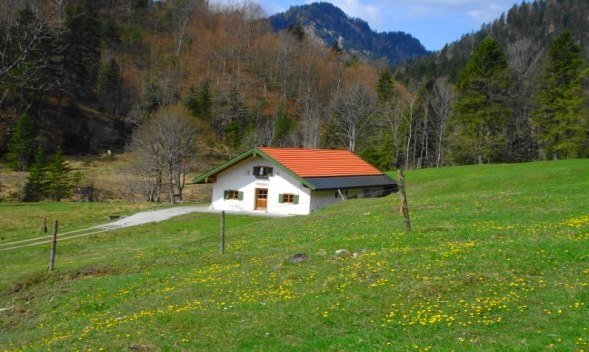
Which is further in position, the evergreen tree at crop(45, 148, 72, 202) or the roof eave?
the evergreen tree at crop(45, 148, 72, 202)

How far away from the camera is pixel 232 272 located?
16.4 metres

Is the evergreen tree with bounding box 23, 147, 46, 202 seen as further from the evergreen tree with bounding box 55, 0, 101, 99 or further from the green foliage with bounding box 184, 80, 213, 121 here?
the green foliage with bounding box 184, 80, 213, 121

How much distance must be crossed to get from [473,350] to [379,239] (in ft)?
30.8

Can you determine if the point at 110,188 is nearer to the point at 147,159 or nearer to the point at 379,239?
the point at 147,159

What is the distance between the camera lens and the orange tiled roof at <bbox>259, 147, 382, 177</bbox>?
44094mm

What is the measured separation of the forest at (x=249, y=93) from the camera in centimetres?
6116

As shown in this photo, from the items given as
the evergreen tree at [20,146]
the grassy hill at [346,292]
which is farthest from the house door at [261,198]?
the evergreen tree at [20,146]

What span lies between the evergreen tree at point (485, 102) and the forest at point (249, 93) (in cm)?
19

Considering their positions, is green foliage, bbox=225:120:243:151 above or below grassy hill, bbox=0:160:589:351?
above

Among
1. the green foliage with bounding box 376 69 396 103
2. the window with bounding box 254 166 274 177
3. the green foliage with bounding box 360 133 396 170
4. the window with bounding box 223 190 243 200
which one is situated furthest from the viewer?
the green foliage with bounding box 376 69 396 103

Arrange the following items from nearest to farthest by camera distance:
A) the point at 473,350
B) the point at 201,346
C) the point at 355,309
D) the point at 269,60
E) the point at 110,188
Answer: the point at 473,350, the point at 201,346, the point at 355,309, the point at 110,188, the point at 269,60

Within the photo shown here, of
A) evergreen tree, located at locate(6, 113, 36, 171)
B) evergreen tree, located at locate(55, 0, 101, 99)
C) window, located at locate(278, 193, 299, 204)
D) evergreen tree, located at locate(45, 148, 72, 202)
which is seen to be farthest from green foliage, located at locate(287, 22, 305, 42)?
window, located at locate(278, 193, 299, 204)

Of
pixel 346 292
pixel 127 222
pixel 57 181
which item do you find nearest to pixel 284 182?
pixel 127 222

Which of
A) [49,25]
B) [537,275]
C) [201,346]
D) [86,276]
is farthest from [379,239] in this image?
[49,25]
